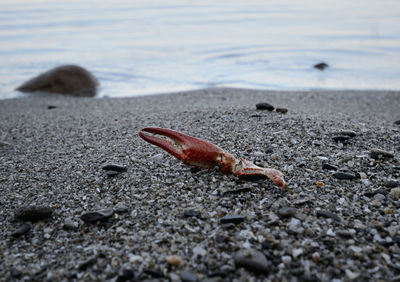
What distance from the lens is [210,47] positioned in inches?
563

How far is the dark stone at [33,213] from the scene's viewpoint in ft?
7.83

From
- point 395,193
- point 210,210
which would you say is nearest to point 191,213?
point 210,210

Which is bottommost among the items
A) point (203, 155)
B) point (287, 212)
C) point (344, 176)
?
point (287, 212)

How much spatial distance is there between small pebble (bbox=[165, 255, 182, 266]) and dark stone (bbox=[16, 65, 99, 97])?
7.68m

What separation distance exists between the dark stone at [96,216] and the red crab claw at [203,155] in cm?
67

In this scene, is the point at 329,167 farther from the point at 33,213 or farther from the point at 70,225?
the point at 33,213

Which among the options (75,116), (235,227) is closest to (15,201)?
(235,227)

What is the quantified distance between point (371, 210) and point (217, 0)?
30323 mm

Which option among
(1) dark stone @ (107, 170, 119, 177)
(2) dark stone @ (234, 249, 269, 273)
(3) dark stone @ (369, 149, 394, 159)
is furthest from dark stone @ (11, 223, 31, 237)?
(3) dark stone @ (369, 149, 394, 159)

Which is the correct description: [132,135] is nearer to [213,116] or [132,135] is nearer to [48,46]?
[213,116]

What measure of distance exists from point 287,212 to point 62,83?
8.20 meters

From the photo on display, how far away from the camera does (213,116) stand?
4734 millimetres

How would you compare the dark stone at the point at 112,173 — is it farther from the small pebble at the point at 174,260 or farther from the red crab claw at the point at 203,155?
the small pebble at the point at 174,260

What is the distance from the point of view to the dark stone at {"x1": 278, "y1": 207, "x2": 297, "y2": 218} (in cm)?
222
